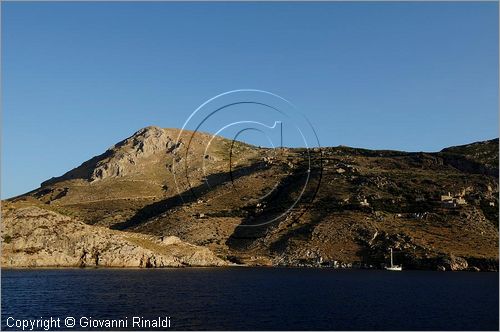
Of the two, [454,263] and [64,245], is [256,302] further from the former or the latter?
[454,263]

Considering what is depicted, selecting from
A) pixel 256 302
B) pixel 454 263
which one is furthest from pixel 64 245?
pixel 454 263

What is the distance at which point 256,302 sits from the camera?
299 feet

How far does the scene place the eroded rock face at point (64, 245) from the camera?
161625 millimetres

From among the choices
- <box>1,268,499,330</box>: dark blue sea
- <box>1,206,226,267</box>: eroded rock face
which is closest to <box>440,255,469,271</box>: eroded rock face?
<box>1,268,499,330</box>: dark blue sea

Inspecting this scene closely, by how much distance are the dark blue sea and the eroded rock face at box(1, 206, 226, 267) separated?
89.2ft

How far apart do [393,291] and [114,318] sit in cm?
6524

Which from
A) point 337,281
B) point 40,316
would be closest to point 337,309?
point 40,316

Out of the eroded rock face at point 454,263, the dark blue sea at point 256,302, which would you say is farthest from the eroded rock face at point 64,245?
the eroded rock face at point 454,263

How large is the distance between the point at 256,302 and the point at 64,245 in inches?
3877

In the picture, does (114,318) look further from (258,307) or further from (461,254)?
(461,254)

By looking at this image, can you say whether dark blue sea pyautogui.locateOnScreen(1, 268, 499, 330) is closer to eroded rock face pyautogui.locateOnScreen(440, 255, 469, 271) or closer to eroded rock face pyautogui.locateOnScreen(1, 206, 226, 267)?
eroded rock face pyautogui.locateOnScreen(1, 206, 226, 267)

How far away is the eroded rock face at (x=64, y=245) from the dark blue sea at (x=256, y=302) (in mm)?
27190

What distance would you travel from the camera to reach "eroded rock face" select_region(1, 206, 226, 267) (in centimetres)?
16162

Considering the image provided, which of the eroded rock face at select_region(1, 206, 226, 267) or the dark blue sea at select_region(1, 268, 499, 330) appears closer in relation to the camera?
the dark blue sea at select_region(1, 268, 499, 330)
